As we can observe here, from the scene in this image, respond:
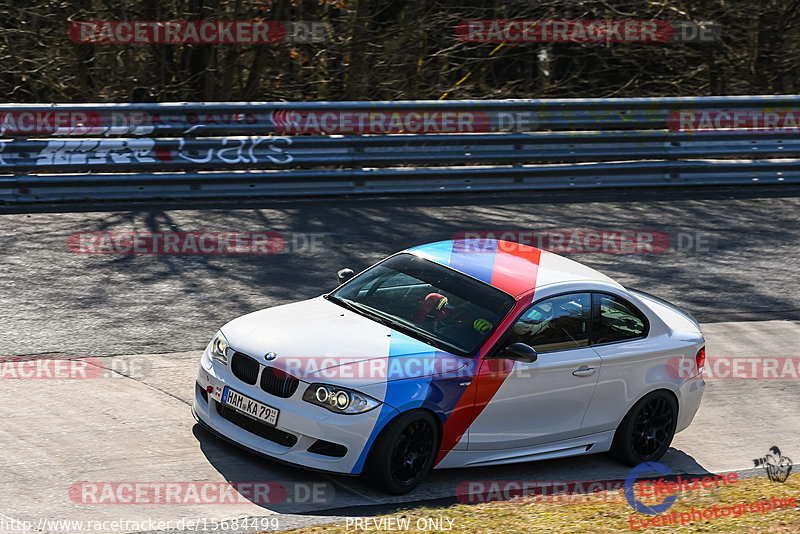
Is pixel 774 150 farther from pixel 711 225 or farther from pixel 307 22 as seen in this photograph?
pixel 307 22

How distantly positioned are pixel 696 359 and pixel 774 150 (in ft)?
28.5

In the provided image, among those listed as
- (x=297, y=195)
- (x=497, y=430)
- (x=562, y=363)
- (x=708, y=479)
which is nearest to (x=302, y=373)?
(x=497, y=430)

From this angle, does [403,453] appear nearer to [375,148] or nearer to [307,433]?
→ [307,433]

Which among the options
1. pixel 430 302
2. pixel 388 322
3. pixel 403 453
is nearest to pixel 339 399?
pixel 403 453

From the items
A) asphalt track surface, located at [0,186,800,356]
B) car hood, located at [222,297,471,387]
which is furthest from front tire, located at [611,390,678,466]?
asphalt track surface, located at [0,186,800,356]

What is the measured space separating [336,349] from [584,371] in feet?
6.28

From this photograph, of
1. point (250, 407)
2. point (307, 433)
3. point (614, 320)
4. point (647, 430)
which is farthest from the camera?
point (647, 430)

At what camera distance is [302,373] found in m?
6.34

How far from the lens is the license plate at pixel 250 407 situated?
20.9ft

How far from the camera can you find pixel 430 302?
7.21 metres

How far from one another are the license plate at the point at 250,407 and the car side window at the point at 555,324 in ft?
5.66

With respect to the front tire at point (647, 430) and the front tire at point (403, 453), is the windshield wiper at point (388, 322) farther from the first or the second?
the front tire at point (647, 430)

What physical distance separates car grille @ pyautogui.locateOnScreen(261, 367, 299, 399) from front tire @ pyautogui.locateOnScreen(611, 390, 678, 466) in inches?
107

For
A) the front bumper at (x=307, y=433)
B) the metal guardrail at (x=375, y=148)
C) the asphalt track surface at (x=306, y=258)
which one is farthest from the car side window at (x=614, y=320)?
the metal guardrail at (x=375, y=148)
